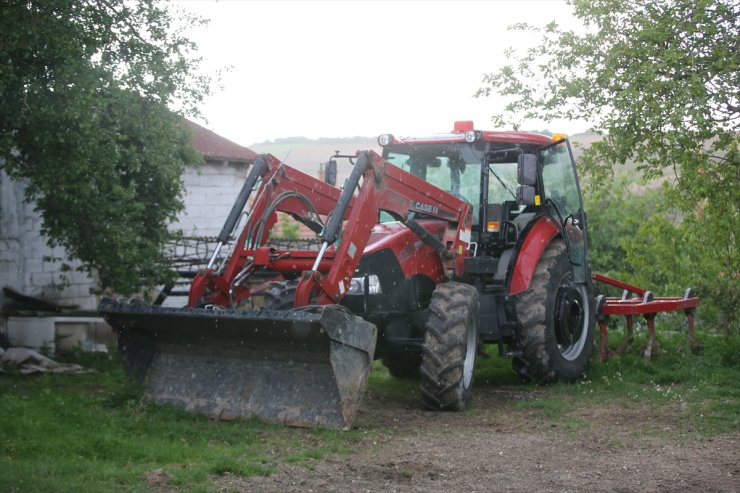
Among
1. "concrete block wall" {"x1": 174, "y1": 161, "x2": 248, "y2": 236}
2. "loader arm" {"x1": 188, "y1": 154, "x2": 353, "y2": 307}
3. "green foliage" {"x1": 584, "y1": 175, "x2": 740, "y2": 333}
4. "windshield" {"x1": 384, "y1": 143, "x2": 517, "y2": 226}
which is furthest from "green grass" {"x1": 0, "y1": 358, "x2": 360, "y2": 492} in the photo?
"concrete block wall" {"x1": 174, "y1": 161, "x2": 248, "y2": 236}

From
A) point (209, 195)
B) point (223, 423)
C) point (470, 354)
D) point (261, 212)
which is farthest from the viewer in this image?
point (209, 195)

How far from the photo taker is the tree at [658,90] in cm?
913

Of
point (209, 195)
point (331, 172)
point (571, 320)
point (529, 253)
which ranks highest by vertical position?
point (331, 172)

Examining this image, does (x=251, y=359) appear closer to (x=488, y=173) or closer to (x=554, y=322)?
(x=488, y=173)

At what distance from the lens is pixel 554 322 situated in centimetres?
1000

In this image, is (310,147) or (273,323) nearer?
(273,323)

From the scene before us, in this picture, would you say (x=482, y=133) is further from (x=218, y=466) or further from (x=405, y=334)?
(x=218, y=466)

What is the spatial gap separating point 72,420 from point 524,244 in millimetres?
4786

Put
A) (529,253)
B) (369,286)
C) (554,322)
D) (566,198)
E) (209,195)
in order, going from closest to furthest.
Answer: (369,286), (529,253), (554,322), (566,198), (209,195)

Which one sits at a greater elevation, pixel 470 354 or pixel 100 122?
pixel 100 122

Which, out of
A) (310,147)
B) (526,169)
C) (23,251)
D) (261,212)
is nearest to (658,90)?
(526,169)

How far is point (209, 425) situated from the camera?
7457mm

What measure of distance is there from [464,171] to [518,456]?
148 inches

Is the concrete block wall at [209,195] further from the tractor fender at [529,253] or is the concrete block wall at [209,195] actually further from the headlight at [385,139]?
the tractor fender at [529,253]
